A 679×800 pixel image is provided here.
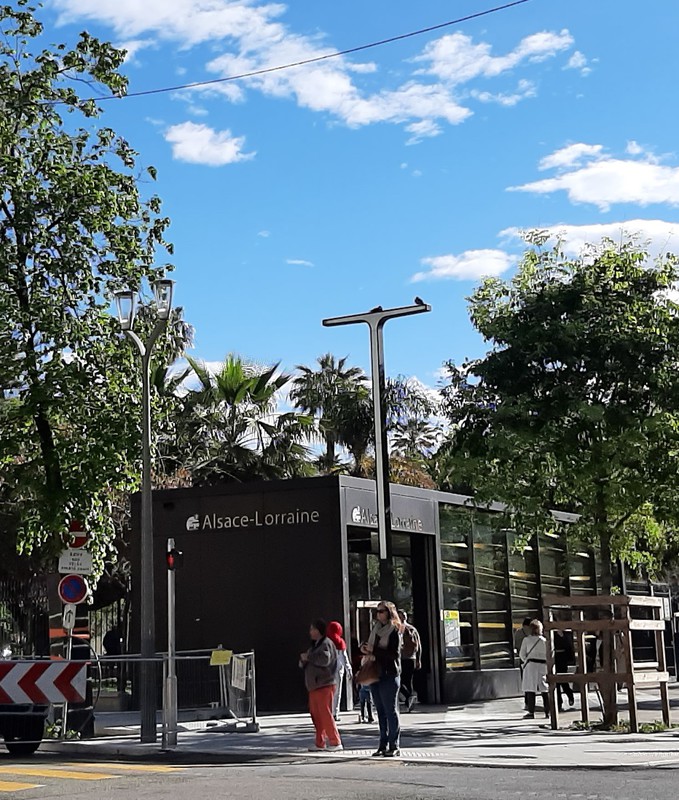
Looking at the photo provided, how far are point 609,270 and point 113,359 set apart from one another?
805cm

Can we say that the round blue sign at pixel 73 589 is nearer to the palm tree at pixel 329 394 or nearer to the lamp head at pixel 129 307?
the lamp head at pixel 129 307

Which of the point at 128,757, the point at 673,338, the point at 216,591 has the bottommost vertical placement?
the point at 128,757

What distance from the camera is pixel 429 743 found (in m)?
16.7

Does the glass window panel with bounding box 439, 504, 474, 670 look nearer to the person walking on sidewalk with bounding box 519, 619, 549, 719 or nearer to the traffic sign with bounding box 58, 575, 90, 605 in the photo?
the person walking on sidewalk with bounding box 519, 619, 549, 719

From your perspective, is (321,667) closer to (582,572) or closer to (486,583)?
(486,583)

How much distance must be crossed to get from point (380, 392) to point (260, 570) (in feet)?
16.8

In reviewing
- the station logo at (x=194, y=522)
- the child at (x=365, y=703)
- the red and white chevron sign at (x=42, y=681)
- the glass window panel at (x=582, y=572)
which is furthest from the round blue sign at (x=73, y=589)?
the glass window panel at (x=582, y=572)

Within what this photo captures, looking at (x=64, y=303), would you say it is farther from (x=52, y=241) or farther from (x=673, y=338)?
(x=673, y=338)

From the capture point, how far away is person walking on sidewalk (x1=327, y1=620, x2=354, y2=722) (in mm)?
19078

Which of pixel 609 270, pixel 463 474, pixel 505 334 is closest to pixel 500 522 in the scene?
pixel 463 474

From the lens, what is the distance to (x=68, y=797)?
10680 millimetres

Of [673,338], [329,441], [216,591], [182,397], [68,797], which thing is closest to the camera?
[68,797]

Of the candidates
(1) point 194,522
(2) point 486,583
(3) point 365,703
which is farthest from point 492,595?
(3) point 365,703

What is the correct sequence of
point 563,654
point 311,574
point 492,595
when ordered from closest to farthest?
point 563,654, point 311,574, point 492,595
